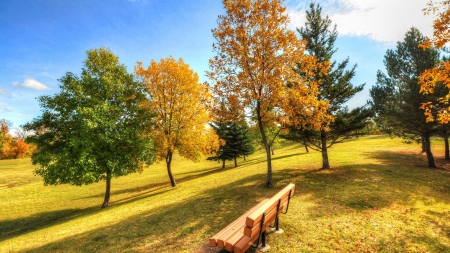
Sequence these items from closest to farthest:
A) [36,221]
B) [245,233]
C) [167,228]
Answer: [245,233] < [167,228] < [36,221]

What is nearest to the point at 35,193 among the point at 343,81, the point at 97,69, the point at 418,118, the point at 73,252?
the point at 97,69

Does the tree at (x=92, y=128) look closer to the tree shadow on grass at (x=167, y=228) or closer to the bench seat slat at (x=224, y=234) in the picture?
the tree shadow on grass at (x=167, y=228)

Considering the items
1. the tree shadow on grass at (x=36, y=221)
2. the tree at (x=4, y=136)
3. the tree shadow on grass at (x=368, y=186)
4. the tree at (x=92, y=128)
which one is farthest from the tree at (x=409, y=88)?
the tree at (x=4, y=136)

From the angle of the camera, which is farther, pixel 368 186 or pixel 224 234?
pixel 368 186

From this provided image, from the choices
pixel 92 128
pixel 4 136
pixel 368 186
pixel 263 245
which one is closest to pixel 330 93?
pixel 368 186

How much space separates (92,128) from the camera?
14.2 m

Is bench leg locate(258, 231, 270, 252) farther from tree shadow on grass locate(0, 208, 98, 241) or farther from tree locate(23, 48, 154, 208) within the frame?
tree shadow on grass locate(0, 208, 98, 241)

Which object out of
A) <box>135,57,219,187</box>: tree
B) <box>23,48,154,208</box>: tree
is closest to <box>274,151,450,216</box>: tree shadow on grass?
<box>135,57,219,187</box>: tree

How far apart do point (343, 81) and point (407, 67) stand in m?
10.6

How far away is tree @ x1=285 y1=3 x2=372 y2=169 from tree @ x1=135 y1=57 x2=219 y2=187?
8619 millimetres

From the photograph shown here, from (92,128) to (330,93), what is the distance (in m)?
17.2

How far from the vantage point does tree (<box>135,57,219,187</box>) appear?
18562 millimetres

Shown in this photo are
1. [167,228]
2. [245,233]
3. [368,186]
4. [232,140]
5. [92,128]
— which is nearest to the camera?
[245,233]

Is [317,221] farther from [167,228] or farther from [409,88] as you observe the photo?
[409,88]
